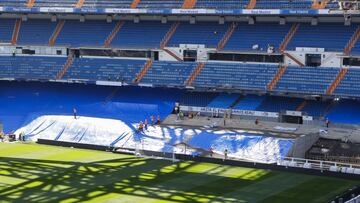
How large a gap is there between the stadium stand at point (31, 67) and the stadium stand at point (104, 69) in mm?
1200

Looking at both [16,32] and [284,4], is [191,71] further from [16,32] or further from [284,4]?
[16,32]

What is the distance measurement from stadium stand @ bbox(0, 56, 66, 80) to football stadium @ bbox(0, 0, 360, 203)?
11cm

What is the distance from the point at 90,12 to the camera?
4519cm

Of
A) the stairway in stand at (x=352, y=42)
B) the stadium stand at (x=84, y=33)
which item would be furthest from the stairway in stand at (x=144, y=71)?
the stairway in stand at (x=352, y=42)

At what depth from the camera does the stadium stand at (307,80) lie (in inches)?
1465

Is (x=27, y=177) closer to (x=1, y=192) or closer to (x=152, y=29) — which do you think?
(x=1, y=192)

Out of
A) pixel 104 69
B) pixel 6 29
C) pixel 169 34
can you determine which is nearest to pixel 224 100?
pixel 169 34

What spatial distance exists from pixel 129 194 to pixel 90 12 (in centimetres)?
2212

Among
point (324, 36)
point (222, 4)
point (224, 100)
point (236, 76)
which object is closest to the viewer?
point (324, 36)

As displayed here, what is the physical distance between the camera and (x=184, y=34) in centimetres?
4369

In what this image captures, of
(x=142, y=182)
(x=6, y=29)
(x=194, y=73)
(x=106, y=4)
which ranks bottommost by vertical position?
(x=142, y=182)

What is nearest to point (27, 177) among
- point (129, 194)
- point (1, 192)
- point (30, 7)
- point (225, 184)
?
point (1, 192)

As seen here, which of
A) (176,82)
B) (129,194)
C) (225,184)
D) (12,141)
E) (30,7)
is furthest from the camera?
(30,7)

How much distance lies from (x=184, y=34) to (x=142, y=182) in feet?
58.9
